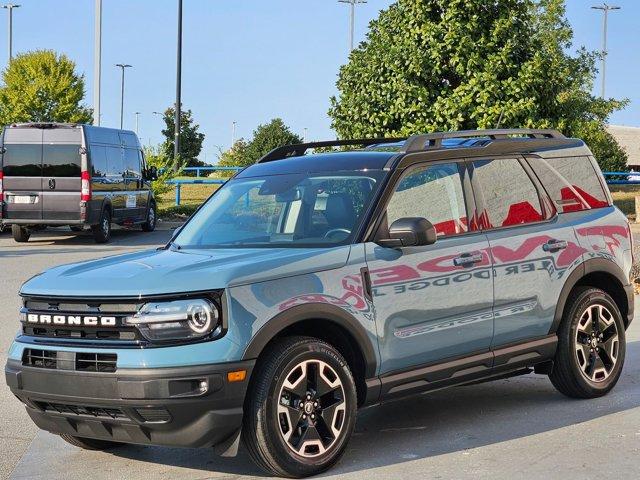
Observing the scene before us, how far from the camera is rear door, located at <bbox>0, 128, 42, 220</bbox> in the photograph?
74.9 feet

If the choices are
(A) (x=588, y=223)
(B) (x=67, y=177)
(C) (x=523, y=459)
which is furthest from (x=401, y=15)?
(C) (x=523, y=459)

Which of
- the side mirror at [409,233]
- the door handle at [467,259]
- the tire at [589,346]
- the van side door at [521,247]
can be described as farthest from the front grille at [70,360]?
the tire at [589,346]

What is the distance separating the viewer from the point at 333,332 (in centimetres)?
638

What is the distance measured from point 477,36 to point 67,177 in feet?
28.0

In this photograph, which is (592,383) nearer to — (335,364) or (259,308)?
(335,364)

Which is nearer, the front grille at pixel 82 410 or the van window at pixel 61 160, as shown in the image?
the front grille at pixel 82 410

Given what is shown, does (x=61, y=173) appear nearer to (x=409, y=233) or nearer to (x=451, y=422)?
(x=451, y=422)

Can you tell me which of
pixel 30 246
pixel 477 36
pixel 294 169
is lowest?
pixel 30 246

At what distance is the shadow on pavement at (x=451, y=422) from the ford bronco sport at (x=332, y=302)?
211 mm

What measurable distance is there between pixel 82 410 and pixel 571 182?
379 centimetres

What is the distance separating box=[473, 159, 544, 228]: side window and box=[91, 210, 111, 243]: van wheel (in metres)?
17.0

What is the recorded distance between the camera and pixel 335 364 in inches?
242

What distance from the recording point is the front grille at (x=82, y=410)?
19.0 ft

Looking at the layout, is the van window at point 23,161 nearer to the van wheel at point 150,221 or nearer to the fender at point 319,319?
the van wheel at point 150,221
